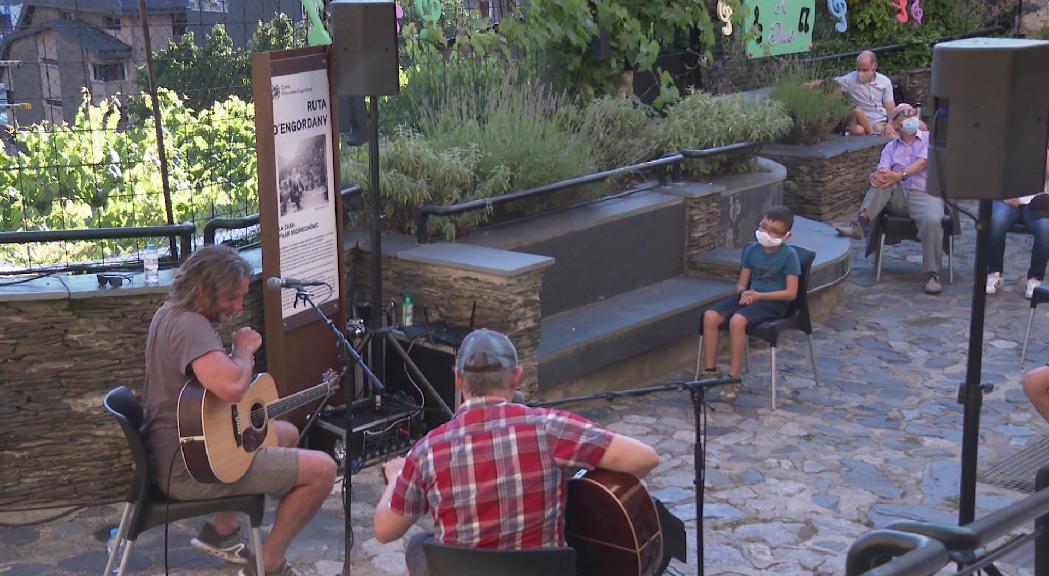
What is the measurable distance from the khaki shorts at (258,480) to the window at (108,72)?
3096mm

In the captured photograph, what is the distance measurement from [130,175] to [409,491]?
4130mm

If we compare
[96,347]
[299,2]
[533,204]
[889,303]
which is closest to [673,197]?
[533,204]

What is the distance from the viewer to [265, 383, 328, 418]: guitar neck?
5103 mm

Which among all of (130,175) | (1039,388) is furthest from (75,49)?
(1039,388)

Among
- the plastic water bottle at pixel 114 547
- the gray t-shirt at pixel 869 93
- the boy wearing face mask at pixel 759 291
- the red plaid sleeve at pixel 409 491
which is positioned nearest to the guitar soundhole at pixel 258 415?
the plastic water bottle at pixel 114 547

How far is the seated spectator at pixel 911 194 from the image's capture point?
980 cm

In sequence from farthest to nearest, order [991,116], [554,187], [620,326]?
[554,187] < [620,326] < [991,116]

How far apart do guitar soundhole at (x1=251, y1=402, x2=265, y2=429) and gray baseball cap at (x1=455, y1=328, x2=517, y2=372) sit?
4.49 ft

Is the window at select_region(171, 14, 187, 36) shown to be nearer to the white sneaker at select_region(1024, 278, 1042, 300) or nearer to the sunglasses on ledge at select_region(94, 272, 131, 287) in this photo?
the sunglasses on ledge at select_region(94, 272, 131, 287)

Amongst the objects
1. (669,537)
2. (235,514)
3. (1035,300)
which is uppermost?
(669,537)

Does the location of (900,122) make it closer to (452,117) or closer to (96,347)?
(452,117)

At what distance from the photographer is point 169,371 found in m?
4.70

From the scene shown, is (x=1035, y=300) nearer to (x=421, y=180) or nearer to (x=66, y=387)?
(x=421, y=180)

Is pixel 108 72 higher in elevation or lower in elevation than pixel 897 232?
higher
